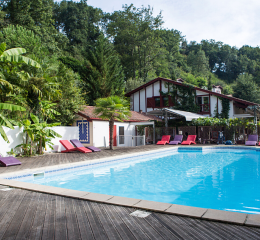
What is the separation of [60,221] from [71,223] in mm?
227

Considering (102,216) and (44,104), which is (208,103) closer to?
(44,104)

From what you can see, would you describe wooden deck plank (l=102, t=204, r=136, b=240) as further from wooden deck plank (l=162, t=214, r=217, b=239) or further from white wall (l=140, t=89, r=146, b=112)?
white wall (l=140, t=89, r=146, b=112)

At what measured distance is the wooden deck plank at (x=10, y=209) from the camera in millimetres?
3476

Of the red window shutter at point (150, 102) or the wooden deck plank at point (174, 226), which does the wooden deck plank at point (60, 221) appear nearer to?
the wooden deck plank at point (174, 226)

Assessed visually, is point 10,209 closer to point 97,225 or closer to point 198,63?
point 97,225

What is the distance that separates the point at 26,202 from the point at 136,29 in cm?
3850

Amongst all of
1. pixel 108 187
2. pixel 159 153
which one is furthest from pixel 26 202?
pixel 159 153

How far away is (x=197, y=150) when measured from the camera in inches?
694

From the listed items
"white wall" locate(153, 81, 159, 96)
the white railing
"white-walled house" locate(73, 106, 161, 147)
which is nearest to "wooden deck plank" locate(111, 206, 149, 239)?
"white-walled house" locate(73, 106, 161, 147)

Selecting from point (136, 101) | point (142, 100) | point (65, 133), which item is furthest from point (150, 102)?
point (65, 133)

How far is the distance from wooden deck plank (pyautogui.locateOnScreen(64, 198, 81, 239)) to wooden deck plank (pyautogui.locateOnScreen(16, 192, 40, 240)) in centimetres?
56

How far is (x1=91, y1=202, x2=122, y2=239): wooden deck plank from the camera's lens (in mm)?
3109

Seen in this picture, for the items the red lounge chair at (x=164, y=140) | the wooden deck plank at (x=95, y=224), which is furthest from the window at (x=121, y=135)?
the wooden deck plank at (x=95, y=224)

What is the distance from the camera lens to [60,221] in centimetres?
365
